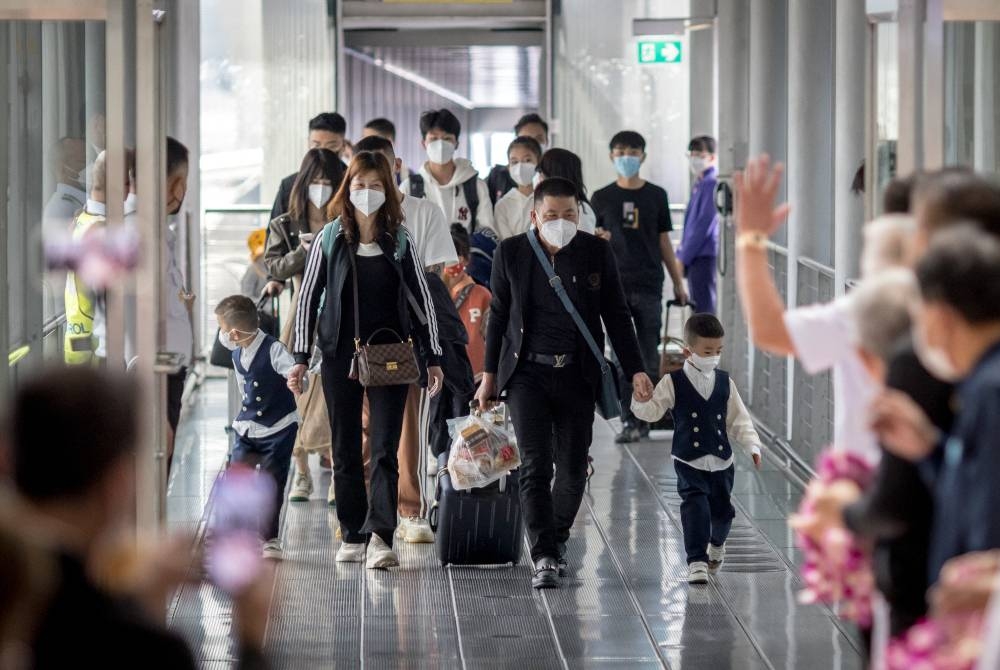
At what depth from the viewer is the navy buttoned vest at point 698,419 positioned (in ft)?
25.4

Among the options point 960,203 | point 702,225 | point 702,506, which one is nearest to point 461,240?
point 702,506

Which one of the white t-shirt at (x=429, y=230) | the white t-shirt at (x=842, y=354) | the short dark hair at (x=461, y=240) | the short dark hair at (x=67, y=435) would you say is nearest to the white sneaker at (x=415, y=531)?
the white t-shirt at (x=429, y=230)

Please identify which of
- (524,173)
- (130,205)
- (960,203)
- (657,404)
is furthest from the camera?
(524,173)

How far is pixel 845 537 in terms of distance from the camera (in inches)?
147

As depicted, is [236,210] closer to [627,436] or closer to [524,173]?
[524,173]

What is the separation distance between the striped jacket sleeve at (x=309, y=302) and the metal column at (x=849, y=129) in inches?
116

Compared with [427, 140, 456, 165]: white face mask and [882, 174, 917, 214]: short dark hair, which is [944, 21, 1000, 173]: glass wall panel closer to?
[427, 140, 456, 165]: white face mask

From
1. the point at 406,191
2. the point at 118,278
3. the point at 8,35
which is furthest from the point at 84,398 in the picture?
the point at 406,191

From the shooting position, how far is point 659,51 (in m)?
15.5

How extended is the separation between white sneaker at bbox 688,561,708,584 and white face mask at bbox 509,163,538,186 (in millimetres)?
3647

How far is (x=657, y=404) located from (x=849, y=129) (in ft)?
8.32

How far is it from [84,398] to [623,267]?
8737 millimetres

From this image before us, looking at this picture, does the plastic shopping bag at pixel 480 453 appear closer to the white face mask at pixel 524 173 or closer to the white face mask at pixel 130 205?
the white face mask at pixel 130 205

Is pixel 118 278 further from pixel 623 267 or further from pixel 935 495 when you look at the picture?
pixel 623 267
